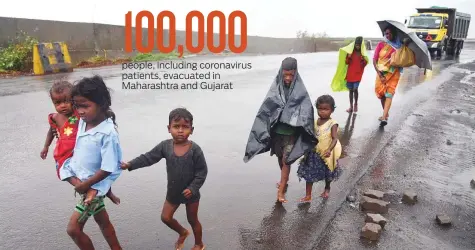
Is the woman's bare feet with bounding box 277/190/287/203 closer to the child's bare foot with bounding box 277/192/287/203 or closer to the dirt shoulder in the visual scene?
the child's bare foot with bounding box 277/192/287/203

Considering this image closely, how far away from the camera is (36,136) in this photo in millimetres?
6109

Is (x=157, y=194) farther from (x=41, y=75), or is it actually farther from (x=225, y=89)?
Answer: (x=41, y=75)

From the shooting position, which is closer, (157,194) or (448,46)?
(157,194)

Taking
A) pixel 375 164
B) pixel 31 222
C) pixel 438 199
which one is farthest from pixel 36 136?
pixel 438 199

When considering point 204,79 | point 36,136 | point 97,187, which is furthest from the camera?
point 204,79

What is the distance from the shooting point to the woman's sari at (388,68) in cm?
697

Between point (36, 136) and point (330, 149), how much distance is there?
458cm

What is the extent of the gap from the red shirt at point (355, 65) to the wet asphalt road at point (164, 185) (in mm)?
793

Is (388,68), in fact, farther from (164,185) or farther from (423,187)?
(164,185)

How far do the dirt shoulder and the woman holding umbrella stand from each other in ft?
2.08

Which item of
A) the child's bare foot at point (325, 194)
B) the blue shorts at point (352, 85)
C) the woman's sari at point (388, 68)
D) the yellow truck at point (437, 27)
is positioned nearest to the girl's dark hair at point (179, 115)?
the child's bare foot at point (325, 194)

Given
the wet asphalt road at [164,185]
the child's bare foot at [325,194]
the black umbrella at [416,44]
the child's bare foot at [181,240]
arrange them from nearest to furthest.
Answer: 1. the child's bare foot at [181,240]
2. the wet asphalt road at [164,185]
3. the child's bare foot at [325,194]
4. the black umbrella at [416,44]

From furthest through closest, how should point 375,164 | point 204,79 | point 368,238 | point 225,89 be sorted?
point 204,79 < point 225,89 < point 375,164 < point 368,238

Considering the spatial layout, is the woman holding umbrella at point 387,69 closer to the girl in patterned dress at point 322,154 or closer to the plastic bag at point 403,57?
the plastic bag at point 403,57
